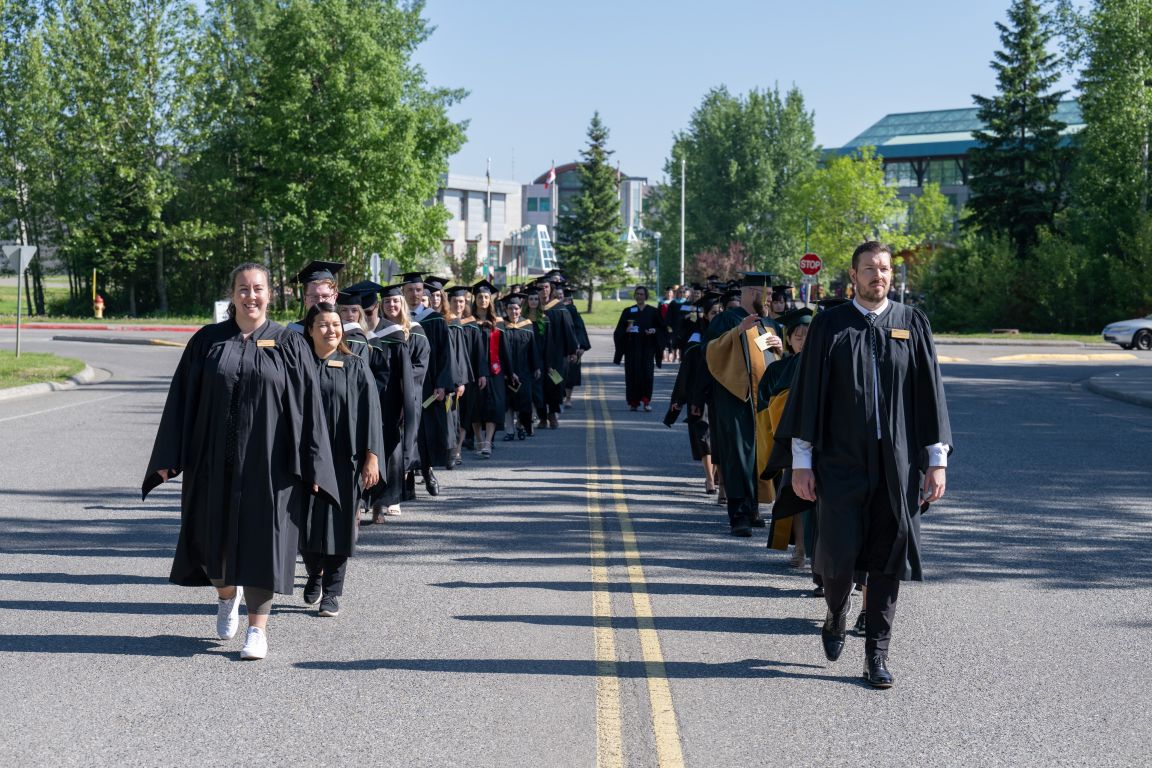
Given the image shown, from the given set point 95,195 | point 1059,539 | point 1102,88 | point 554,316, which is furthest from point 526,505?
point 1102,88

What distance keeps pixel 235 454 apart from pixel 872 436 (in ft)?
9.58

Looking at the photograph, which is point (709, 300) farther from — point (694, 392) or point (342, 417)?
point (342, 417)

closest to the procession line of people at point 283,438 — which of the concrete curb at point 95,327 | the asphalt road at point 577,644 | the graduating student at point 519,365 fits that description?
the asphalt road at point 577,644

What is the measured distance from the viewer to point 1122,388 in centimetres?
2586

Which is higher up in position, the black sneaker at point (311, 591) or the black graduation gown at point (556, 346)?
the black graduation gown at point (556, 346)

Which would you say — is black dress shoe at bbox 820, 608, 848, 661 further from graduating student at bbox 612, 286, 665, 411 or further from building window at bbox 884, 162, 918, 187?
building window at bbox 884, 162, 918, 187

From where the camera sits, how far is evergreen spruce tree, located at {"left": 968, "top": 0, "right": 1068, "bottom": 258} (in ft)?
201

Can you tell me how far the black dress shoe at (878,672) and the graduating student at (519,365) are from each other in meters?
11.0

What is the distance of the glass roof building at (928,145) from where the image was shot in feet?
384

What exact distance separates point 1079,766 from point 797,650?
1.95m

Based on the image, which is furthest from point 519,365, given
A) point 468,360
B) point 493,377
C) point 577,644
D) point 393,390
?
point 577,644

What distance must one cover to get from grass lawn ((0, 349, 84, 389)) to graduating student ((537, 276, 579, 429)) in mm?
9940

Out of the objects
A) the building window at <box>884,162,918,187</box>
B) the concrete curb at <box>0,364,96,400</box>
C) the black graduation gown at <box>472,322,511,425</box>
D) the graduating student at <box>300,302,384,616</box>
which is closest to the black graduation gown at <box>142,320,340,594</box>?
the graduating student at <box>300,302,384,616</box>

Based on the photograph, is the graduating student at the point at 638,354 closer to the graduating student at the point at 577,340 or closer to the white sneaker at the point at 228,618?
the graduating student at the point at 577,340
